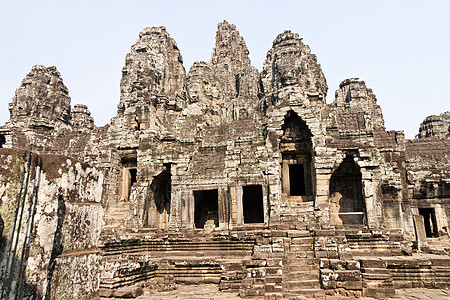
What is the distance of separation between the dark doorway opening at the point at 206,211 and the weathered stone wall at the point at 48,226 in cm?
1474

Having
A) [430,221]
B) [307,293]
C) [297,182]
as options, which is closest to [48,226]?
[307,293]

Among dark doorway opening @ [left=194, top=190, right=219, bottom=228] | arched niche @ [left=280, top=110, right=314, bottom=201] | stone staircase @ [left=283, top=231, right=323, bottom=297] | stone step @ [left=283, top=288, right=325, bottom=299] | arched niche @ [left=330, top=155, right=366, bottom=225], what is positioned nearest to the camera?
stone step @ [left=283, top=288, right=325, bottom=299]

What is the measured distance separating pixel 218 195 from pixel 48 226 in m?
12.5

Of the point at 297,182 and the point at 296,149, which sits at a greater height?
the point at 296,149

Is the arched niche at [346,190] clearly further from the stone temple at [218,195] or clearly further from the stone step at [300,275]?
the stone step at [300,275]

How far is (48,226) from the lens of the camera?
2.72 m

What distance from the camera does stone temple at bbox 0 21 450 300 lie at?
288 centimetres

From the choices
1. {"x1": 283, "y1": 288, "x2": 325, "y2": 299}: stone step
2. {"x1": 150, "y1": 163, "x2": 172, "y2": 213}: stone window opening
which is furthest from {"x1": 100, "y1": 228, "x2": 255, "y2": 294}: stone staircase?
{"x1": 150, "y1": 163, "x2": 172, "y2": 213}: stone window opening

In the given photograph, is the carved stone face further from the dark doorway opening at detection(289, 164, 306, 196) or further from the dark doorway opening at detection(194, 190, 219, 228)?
the dark doorway opening at detection(194, 190, 219, 228)

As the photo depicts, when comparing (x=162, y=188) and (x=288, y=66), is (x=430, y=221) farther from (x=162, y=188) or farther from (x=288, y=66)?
(x=162, y=188)

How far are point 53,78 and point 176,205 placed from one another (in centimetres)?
1753

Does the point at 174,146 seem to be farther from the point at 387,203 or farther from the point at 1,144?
the point at 1,144

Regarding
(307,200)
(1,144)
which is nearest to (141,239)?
(307,200)

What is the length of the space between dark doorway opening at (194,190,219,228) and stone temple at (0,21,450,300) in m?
0.07
